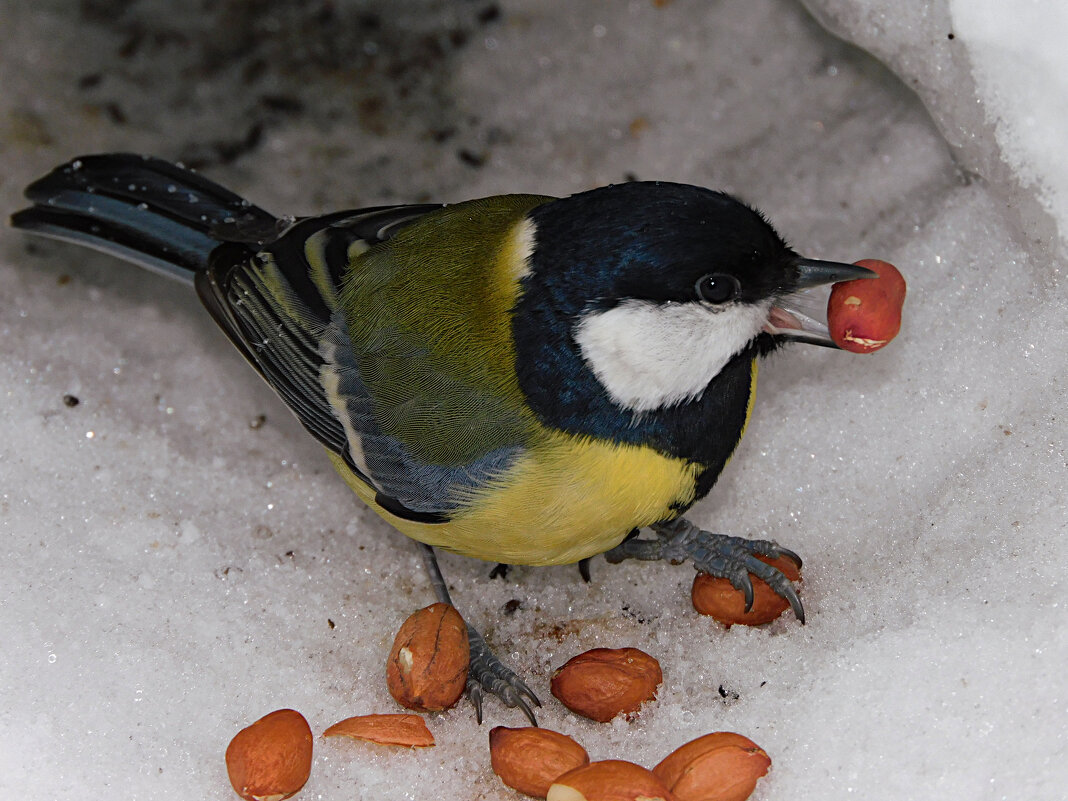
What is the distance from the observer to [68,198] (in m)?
2.26

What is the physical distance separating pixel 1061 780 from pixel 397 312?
123 centimetres

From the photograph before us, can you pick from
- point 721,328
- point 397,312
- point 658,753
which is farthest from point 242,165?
point 658,753

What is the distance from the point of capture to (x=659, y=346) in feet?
5.32

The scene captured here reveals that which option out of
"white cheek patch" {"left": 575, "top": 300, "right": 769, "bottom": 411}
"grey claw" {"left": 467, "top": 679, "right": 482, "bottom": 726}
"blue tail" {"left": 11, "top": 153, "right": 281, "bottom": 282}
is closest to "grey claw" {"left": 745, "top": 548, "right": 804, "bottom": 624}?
"white cheek patch" {"left": 575, "top": 300, "right": 769, "bottom": 411}

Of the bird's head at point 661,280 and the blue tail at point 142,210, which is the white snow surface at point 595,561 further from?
the bird's head at point 661,280

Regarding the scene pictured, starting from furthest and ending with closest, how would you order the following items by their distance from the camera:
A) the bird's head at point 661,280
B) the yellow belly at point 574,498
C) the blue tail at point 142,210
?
the blue tail at point 142,210 → the yellow belly at point 574,498 → the bird's head at point 661,280

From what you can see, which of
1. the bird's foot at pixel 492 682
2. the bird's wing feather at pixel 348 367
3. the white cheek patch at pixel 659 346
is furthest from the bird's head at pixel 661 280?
the bird's foot at pixel 492 682

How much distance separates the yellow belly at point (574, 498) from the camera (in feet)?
5.57

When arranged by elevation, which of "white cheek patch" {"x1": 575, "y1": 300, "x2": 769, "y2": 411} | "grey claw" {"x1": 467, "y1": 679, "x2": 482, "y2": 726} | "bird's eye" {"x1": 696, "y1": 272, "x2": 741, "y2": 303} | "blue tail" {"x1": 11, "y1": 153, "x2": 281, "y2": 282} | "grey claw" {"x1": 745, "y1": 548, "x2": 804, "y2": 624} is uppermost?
"bird's eye" {"x1": 696, "y1": 272, "x2": 741, "y2": 303}

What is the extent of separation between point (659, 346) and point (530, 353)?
0.70ft

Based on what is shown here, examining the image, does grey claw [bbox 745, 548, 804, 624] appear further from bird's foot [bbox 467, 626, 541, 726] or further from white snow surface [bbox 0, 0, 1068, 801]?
bird's foot [bbox 467, 626, 541, 726]

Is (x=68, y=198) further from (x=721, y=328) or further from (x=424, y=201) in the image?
(x=721, y=328)

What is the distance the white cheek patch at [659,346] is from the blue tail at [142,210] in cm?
90

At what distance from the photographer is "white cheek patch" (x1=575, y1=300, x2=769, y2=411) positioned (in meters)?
1.61
